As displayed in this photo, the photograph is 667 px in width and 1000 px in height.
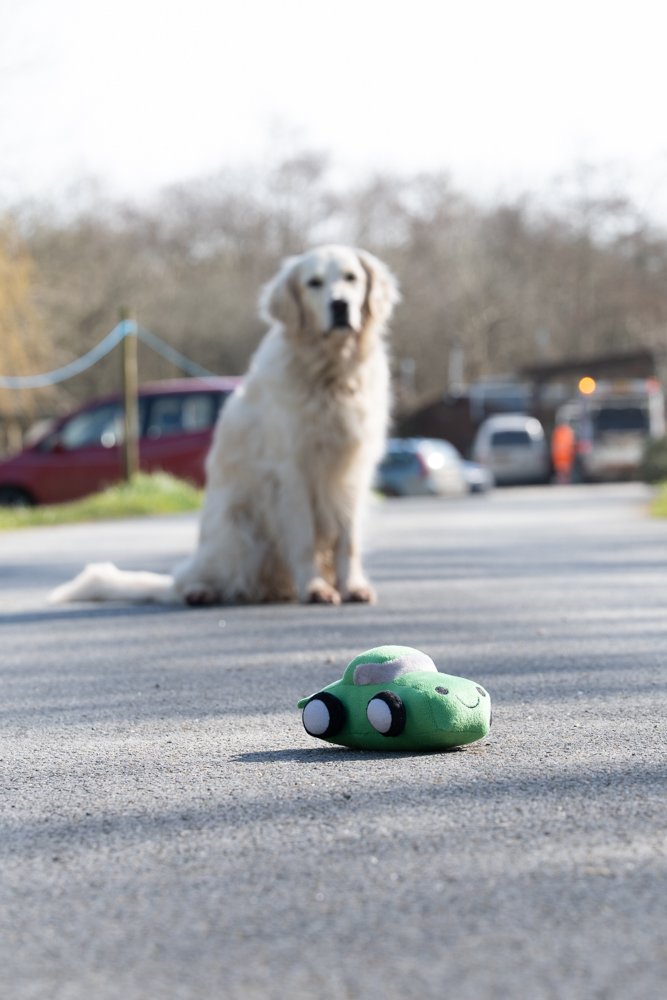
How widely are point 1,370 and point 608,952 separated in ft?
85.0

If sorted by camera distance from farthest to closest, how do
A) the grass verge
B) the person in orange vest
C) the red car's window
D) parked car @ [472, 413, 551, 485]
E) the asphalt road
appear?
the person in orange vest → parked car @ [472, 413, 551, 485] → the red car's window → the grass verge → the asphalt road

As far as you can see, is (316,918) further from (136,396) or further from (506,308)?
(506,308)

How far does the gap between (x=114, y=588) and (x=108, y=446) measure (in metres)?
14.1

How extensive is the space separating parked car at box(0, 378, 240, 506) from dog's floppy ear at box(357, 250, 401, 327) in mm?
13190

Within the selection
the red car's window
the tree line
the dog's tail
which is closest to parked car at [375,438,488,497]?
the red car's window

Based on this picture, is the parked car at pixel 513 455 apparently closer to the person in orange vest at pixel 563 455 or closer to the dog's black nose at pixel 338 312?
the person in orange vest at pixel 563 455

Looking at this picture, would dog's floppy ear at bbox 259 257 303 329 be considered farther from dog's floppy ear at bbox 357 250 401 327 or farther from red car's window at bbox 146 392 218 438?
red car's window at bbox 146 392 218 438

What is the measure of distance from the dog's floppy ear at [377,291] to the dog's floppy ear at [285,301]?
1.25ft

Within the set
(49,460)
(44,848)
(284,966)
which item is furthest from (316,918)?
(49,460)

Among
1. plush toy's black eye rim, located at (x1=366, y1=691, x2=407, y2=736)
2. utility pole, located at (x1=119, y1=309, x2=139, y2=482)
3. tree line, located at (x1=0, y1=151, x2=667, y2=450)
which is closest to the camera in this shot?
plush toy's black eye rim, located at (x1=366, y1=691, x2=407, y2=736)

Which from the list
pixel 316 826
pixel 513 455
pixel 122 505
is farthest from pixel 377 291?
pixel 513 455

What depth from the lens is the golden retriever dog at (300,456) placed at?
27.1 ft

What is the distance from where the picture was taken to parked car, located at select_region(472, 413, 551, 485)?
41.0 metres

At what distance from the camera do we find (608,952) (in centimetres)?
238
